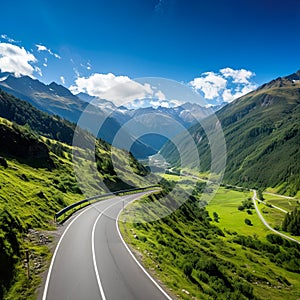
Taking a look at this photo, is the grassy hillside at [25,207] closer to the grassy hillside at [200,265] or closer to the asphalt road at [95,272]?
the asphalt road at [95,272]

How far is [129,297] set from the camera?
18.2 meters

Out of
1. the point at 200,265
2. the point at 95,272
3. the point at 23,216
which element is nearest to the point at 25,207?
the point at 23,216

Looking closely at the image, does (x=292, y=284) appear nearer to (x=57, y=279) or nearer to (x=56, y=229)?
(x=56, y=229)

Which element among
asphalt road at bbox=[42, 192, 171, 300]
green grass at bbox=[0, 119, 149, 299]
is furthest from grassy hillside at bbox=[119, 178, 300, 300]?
green grass at bbox=[0, 119, 149, 299]

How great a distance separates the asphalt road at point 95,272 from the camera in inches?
725

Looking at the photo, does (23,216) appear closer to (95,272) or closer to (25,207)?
(25,207)

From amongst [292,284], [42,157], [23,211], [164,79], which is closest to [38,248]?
[23,211]

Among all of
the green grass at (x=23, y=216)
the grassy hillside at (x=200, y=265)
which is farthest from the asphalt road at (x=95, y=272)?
the grassy hillside at (x=200, y=265)

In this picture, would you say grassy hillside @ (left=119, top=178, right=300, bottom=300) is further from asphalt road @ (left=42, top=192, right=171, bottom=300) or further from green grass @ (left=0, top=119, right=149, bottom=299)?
green grass @ (left=0, top=119, right=149, bottom=299)

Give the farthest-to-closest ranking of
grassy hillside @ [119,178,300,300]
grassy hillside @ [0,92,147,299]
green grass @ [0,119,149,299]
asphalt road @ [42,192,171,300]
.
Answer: grassy hillside @ [119,178,300,300] → grassy hillside @ [0,92,147,299] → green grass @ [0,119,149,299] → asphalt road @ [42,192,171,300]

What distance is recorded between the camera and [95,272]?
861 inches

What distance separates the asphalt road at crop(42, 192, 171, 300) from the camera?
1841 cm

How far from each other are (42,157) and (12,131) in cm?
1290

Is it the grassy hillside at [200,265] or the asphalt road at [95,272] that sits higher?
the asphalt road at [95,272]
